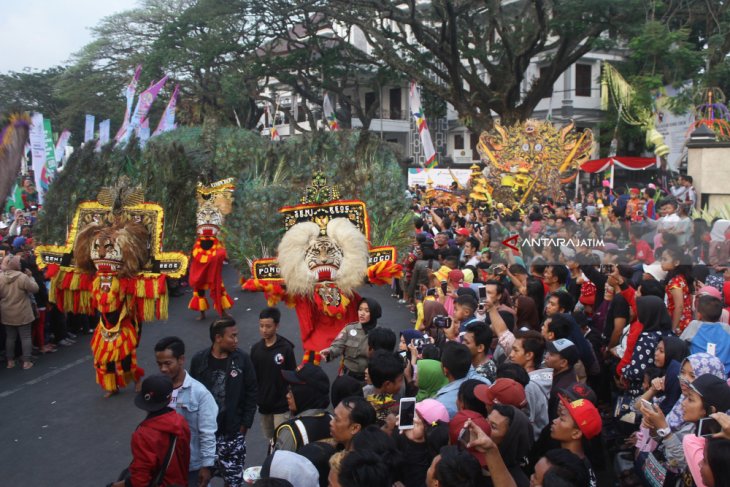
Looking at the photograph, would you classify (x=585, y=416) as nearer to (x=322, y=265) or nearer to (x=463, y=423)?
(x=463, y=423)

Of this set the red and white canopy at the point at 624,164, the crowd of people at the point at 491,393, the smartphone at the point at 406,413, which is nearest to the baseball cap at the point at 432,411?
the crowd of people at the point at 491,393

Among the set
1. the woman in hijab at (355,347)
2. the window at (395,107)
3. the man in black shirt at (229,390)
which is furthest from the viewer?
the window at (395,107)

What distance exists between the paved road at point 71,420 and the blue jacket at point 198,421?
118 cm

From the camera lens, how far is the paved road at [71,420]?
18.1 ft

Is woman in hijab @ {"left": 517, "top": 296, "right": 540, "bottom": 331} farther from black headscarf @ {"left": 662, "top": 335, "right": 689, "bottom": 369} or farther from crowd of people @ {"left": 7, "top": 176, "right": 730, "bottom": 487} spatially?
black headscarf @ {"left": 662, "top": 335, "right": 689, "bottom": 369}

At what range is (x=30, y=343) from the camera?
27.8ft

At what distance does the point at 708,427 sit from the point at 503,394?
1.01m

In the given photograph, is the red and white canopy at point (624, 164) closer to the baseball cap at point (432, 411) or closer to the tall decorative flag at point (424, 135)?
the tall decorative flag at point (424, 135)

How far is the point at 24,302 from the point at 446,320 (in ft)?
18.1

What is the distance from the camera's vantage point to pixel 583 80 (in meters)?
32.9

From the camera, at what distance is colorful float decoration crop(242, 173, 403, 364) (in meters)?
6.51

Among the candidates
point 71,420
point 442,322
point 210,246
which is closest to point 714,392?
point 442,322

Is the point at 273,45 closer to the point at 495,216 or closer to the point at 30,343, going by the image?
the point at 495,216

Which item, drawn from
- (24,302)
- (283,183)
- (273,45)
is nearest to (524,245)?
(283,183)
